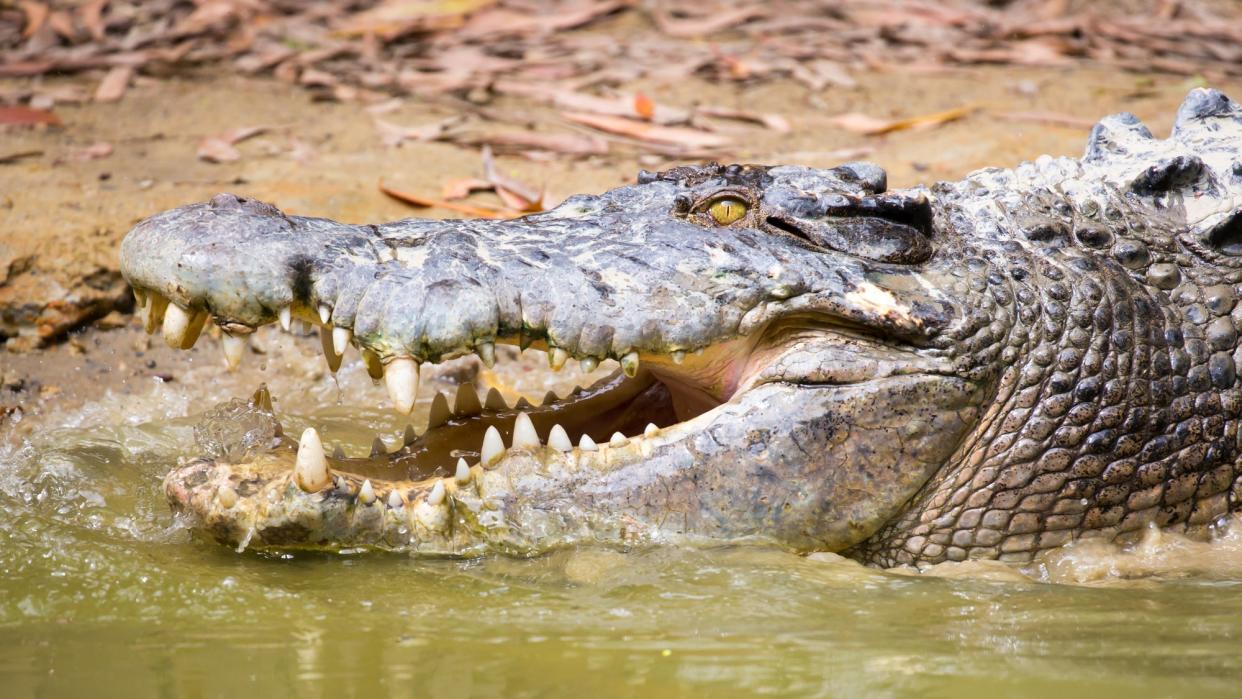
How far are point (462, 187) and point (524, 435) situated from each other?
114 inches

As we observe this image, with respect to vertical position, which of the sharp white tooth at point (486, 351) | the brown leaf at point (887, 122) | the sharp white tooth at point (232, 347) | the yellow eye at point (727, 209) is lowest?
the brown leaf at point (887, 122)

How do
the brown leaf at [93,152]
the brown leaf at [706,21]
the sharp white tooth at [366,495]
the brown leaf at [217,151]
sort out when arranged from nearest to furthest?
the sharp white tooth at [366,495] → the brown leaf at [93,152] → the brown leaf at [217,151] → the brown leaf at [706,21]

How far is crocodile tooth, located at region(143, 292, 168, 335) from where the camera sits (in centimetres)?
288

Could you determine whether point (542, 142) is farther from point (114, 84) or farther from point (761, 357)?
point (761, 357)

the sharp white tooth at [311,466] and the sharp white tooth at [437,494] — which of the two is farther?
the sharp white tooth at [437,494]

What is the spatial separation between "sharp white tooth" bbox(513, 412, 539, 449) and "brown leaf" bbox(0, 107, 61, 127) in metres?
4.30

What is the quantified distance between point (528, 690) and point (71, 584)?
1.17m

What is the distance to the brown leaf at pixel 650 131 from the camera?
6.44m

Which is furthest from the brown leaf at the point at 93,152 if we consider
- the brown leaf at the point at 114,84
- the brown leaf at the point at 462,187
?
the brown leaf at the point at 462,187

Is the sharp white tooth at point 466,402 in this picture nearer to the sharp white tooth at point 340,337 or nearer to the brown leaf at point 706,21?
the sharp white tooth at point 340,337

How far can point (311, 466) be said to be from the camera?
279cm

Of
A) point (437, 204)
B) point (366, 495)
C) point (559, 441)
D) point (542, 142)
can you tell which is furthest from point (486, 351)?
point (542, 142)

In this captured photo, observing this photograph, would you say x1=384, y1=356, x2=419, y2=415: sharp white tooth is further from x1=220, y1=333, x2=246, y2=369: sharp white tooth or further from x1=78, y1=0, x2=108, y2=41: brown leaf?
x1=78, y1=0, x2=108, y2=41: brown leaf

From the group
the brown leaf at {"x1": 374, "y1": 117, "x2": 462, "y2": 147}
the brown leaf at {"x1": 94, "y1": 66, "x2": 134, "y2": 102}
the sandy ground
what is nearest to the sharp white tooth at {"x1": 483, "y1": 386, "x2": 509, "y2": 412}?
the sandy ground
